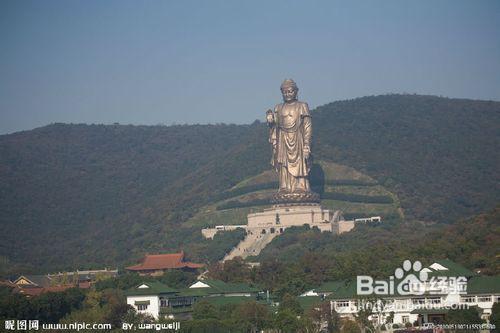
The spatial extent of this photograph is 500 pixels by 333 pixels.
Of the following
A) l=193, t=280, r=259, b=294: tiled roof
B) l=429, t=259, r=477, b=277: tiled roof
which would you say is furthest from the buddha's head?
l=429, t=259, r=477, b=277: tiled roof

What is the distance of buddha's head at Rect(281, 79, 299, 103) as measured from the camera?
93812 mm

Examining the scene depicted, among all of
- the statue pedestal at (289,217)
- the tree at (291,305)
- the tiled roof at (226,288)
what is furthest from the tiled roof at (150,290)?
the statue pedestal at (289,217)

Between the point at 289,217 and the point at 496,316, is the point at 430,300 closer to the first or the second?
the point at 496,316

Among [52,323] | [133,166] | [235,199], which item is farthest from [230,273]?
[133,166]

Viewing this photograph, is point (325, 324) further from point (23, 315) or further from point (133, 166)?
point (133, 166)

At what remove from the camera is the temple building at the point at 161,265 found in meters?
80.4

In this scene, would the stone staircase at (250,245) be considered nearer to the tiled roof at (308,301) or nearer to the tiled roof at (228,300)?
the tiled roof at (228,300)

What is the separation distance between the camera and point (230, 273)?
72750mm

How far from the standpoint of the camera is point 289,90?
308 ft

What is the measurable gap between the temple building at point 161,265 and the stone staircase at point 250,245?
26.9 feet

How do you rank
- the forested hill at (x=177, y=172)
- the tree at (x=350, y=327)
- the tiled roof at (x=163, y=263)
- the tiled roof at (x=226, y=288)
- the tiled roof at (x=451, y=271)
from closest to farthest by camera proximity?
the tree at (x=350, y=327)
the tiled roof at (x=451, y=271)
the tiled roof at (x=226, y=288)
the tiled roof at (x=163, y=263)
the forested hill at (x=177, y=172)

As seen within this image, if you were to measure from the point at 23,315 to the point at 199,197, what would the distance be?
192ft

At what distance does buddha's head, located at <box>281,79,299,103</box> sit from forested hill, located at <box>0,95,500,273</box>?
42.4ft

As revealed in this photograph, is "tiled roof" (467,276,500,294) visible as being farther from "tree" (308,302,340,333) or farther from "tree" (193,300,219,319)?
"tree" (193,300,219,319)
